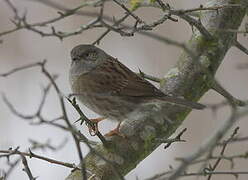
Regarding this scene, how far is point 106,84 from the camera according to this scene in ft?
14.2

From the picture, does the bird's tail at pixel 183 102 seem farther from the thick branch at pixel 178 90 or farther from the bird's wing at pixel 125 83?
the bird's wing at pixel 125 83

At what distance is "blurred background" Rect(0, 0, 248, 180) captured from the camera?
640 cm

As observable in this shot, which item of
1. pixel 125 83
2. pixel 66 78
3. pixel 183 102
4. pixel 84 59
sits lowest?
pixel 183 102

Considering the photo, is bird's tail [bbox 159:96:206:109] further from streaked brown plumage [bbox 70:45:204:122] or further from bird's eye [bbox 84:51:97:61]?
bird's eye [bbox 84:51:97:61]

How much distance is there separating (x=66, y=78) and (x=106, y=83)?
2794 millimetres

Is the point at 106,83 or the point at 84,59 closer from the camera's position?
the point at 106,83

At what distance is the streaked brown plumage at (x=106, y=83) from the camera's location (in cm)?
418

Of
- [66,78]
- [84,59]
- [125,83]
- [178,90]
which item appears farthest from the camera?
[66,78]

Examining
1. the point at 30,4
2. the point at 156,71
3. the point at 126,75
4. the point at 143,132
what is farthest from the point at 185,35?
the point at 143,132

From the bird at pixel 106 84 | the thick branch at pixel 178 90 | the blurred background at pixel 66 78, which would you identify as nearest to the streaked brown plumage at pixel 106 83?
the bird at pixel 106 84

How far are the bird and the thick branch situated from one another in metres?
0.35

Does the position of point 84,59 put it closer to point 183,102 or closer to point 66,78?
point 183,102

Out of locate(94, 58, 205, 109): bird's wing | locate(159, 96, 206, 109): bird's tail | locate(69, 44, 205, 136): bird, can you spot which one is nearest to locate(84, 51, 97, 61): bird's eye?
locate(69, 44, 205, 136): bird

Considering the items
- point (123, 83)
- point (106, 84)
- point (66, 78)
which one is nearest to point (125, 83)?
point (123, 83)
